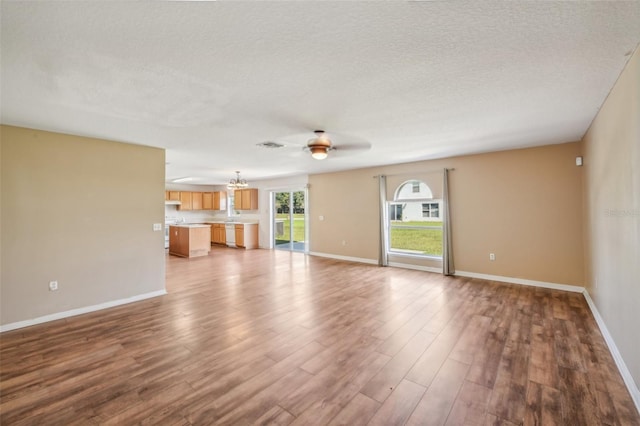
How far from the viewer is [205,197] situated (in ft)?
35.5

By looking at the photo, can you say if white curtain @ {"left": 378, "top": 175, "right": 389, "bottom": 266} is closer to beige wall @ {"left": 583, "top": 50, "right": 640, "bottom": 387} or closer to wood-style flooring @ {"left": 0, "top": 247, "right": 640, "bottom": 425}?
wood-style flooring @ {"left": 0, "top": 247, "right": 640, "bottom": 425}

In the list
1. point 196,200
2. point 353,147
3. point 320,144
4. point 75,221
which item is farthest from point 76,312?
point 196,200

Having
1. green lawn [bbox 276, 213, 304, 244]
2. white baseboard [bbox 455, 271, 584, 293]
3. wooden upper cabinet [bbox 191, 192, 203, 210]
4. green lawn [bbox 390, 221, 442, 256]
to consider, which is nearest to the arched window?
green lawn [bbox 390, 221, 442, 256]

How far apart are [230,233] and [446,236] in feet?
24.4

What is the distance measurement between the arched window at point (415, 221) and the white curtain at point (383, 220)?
17 cm

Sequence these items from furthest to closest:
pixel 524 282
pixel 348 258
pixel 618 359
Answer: pixel 348 258
pixel 524 282
pixel 618 359

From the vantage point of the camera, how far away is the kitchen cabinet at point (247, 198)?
9.82m

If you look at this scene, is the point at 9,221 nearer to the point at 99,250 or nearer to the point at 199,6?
the point at 99,250

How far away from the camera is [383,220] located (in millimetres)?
6516

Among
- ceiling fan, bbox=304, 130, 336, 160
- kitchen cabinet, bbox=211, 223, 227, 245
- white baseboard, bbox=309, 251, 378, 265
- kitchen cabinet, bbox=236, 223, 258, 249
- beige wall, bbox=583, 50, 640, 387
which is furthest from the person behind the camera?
kitchen cabinet, bbox=211, 223, 227, 245

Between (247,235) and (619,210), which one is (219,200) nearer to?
(247,235)

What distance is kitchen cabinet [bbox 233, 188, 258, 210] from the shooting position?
9.82 m

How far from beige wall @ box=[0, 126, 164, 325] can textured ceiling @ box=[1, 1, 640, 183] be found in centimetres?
39

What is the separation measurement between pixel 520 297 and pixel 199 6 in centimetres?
514
